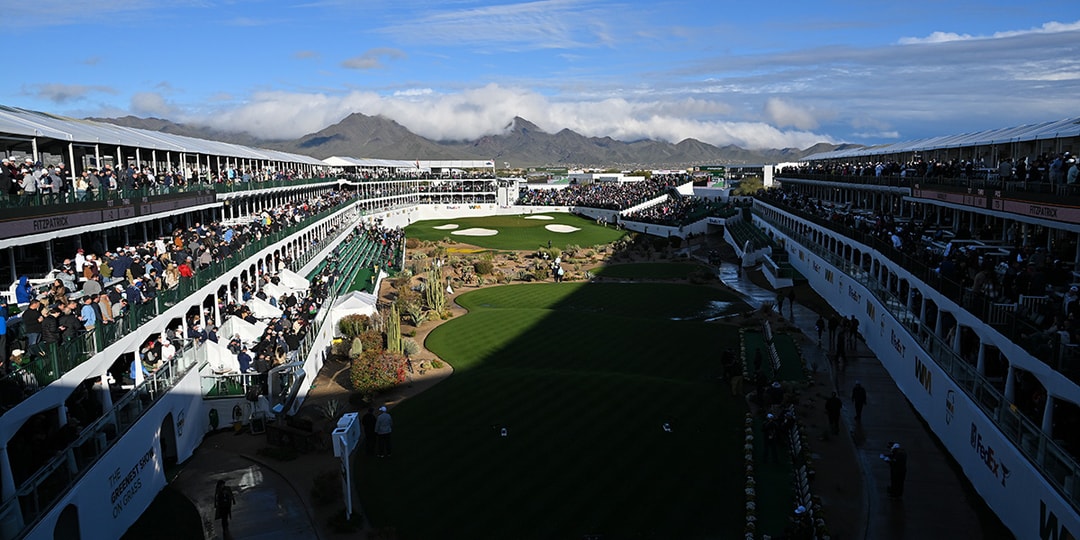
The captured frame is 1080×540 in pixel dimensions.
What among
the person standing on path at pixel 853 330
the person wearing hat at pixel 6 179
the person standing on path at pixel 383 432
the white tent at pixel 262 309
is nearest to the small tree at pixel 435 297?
the white tent at pixel 262 309

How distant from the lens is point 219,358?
68.8ft

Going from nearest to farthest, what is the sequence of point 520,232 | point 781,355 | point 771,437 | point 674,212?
point 771,437, point 781,355, point 674,212, point 520,232

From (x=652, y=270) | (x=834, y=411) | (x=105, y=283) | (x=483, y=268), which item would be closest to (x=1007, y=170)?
(x=834, y=411)

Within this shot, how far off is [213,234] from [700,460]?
20.5 meters

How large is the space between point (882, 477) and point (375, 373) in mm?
13340

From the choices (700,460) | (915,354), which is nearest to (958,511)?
(700,460)

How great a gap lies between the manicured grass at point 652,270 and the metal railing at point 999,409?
2221 centimetres

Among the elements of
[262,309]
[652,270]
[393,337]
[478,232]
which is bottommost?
[652,270]

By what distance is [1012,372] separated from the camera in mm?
15242

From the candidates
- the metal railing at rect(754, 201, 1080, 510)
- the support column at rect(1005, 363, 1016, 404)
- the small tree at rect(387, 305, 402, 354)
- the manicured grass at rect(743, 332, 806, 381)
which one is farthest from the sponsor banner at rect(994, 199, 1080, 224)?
the small tree at rect(387, 305, 402, 354)

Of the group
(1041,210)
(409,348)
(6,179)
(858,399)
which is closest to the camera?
(6,179)

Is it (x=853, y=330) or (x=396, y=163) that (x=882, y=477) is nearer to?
(x=853, y=330)

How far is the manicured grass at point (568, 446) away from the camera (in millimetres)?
14016

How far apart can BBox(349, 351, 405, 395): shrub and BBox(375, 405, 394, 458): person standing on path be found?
172 inches
